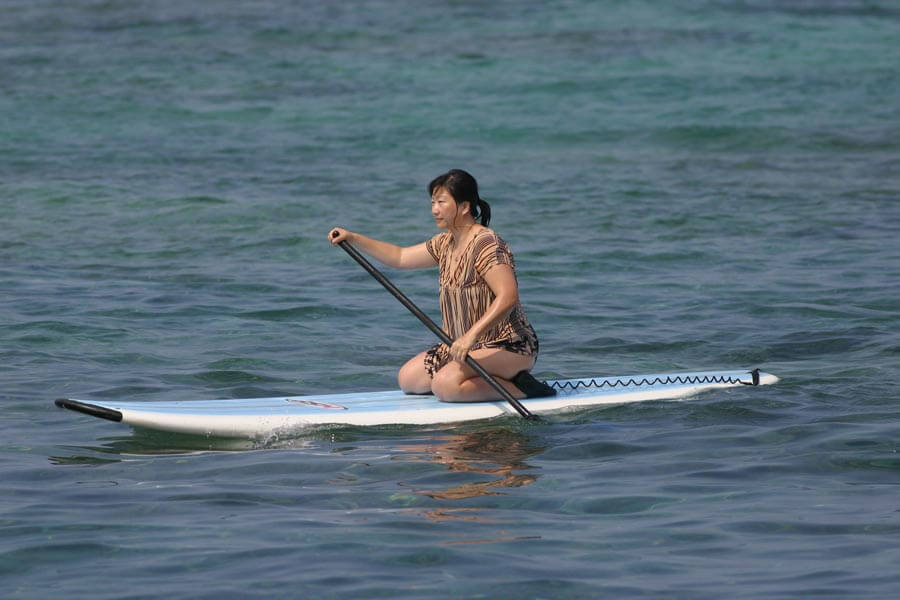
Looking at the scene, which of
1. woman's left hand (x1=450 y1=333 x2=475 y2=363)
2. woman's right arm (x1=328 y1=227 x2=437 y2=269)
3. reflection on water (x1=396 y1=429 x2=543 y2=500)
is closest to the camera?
reflection on water (x1=396 y1=429 x2=543 y2=500)

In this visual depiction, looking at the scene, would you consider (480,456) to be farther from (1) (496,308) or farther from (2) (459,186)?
(2) (459,186)

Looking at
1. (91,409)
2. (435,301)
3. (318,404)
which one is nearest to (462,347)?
(318,404)

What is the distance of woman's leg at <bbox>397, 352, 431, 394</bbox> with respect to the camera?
722 cm

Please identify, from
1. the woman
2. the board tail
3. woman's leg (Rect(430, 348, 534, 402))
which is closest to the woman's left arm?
the woman

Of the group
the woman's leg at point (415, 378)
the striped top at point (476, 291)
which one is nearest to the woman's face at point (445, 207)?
the striped top at point (476, 291)

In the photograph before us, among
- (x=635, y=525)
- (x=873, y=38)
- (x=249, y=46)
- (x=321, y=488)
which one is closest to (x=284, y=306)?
(x=321, y=488)

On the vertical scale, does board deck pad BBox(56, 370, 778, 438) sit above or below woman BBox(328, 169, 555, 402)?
below

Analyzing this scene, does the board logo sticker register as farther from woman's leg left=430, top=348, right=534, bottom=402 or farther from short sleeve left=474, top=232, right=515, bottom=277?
short sleeve left=474, top=232, right=515, bottom=277

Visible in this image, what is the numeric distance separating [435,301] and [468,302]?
3841 millimetres

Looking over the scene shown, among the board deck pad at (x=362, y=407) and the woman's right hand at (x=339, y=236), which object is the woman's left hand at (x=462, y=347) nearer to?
the board deck pad at (x=362, y=407)

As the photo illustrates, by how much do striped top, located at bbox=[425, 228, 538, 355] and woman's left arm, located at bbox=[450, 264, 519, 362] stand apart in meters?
0.06

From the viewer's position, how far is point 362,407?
6.96 metres

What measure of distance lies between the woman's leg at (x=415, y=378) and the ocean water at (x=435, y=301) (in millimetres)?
424

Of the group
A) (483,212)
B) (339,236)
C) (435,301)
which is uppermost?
(483,212)
